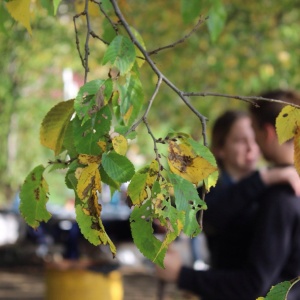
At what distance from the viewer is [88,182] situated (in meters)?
1.60

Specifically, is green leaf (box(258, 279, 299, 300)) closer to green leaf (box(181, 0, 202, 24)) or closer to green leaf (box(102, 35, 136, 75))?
green leaf (box(102, 35, 136, 75))

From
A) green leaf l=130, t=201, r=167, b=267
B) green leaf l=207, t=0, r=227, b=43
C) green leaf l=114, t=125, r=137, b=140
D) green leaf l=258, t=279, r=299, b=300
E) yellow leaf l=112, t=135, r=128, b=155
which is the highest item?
green leaf l=207, t=0, r=227, b=43

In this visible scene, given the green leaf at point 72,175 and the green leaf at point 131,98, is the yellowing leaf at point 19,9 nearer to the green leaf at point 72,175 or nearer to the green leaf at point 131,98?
the green leaf at point 131,98

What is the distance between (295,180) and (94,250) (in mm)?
13318

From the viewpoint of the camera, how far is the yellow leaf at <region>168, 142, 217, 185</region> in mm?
1623

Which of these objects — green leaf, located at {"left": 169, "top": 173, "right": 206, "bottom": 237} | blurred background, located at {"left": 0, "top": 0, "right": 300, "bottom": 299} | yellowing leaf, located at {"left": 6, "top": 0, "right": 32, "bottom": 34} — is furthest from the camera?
blurred background, located at {"left": 0, "top": 0, "right": 300, "bottom": 299}

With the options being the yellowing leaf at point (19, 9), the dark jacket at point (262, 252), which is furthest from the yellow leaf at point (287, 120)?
the dark jacket at point (262, 252)

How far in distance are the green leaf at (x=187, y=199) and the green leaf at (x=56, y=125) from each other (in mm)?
330

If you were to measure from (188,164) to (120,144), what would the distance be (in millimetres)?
127

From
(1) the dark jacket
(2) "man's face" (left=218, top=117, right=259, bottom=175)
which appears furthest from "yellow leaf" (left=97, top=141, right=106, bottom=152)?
(2) "man's face" (left=218, top=117, right=259, bottom=175)

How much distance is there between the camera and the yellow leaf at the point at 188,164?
1.62m

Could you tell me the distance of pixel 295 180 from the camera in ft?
10.8

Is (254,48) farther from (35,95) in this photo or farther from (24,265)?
(24,265)

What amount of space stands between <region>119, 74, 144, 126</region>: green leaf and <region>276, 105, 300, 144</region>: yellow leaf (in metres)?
0.32
